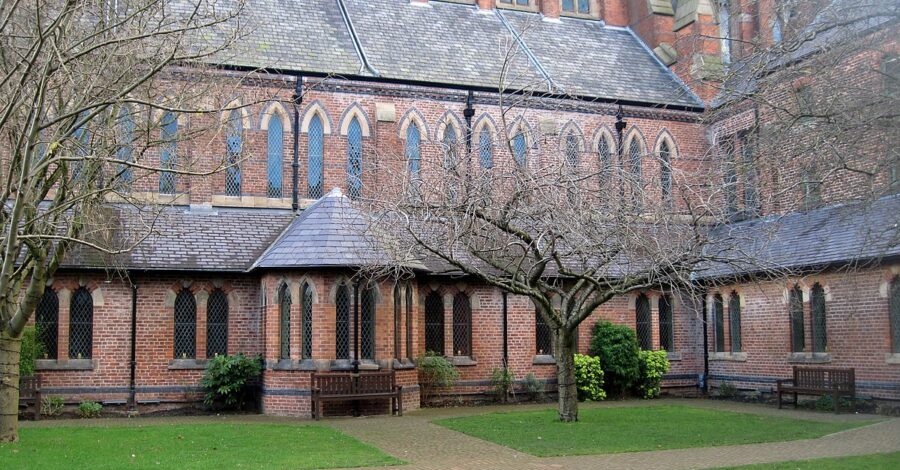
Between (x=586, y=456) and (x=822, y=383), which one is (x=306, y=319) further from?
(x=822, y=383)

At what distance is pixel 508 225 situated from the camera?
1488 centimetres

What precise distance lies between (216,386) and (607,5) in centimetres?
1871

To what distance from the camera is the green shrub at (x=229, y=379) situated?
20094 millimetres

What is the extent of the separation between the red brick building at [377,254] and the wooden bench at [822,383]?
1.87 feet

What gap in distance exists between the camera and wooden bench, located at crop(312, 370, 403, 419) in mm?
18844

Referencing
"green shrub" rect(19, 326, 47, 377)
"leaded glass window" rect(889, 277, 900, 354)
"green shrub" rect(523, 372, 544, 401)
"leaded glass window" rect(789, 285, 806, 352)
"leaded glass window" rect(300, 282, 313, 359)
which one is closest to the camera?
"green shrub" rect(19, 326, 47, 377)

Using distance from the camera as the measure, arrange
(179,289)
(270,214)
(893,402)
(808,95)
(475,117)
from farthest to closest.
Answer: (475,117) < (270,214) < (179,289) < (893,402) < (808,95)

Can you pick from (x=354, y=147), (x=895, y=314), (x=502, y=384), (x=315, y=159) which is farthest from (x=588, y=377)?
(x=315, y=159)

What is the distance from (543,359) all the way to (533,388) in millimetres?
874

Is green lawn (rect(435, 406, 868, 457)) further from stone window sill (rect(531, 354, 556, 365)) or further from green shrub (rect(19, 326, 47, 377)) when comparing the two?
green shrub (rect(19, 326, 47, 377))

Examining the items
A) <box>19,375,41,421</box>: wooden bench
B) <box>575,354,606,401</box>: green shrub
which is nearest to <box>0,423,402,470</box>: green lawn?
<box>19,375,41,421</box>: wooden bench

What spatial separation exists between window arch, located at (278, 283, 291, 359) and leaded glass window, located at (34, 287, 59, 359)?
4.68 metres

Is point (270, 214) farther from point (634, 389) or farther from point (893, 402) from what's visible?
point (893, 402)

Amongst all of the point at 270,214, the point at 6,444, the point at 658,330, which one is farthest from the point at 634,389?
the point at 6,444
